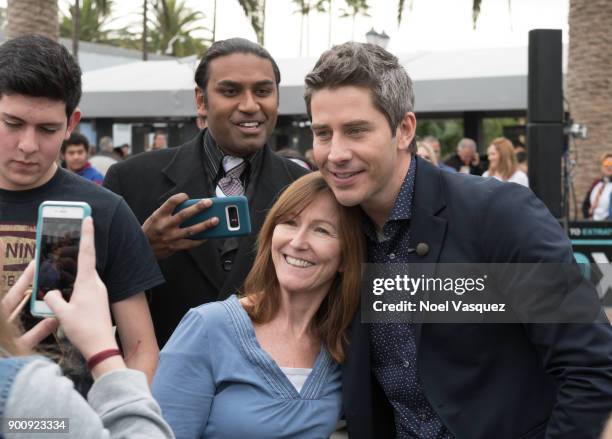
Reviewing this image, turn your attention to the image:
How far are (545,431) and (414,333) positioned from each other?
48 centimetres

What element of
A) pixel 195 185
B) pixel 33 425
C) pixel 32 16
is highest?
pixel 32 16

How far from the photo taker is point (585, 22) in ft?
39.6

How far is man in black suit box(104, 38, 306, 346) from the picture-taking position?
345cm

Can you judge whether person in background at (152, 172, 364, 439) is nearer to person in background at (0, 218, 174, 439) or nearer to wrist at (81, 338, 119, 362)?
person in background at (0, 218, 174, 439)

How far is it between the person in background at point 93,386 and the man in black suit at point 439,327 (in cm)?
107

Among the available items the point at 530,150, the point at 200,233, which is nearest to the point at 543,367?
the point at 200,233

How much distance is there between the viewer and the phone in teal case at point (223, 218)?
3.02 m

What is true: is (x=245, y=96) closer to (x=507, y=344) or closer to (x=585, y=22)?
(x=507, y=344)

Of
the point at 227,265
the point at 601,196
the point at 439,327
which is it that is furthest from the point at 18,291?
the point at 601,196

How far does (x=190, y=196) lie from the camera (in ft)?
11.7

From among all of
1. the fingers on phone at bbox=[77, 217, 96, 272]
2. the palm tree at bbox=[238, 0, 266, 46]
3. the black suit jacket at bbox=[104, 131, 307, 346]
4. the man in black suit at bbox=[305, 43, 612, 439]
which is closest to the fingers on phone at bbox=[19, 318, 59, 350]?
the fingers on phone at bbox=[77, 217, 96, 272]

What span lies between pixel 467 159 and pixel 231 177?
32.5ft

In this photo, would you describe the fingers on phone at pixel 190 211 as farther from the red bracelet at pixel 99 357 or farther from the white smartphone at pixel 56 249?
the red bracelet at pixel 99 357

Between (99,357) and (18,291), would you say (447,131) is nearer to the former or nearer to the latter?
(18,291)
